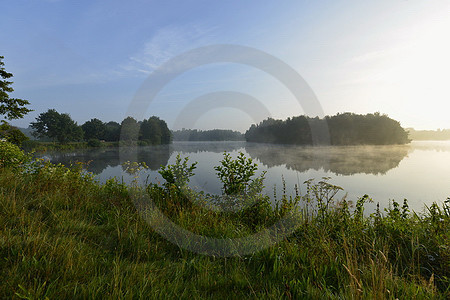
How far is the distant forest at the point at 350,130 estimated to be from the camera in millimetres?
69750

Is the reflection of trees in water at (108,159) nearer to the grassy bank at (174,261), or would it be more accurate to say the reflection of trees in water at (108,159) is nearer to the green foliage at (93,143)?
the grassy bank at (174,261)

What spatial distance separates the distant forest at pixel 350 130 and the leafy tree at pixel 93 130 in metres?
59.0

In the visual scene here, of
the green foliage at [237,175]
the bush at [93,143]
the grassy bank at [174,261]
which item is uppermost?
the bush at [93,143]

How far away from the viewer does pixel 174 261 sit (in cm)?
297

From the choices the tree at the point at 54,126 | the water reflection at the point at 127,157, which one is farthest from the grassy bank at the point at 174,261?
the tree at the point at 54,126

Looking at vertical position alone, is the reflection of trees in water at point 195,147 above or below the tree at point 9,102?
below

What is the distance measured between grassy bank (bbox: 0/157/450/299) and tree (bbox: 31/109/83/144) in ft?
247

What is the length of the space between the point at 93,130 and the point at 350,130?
313ft

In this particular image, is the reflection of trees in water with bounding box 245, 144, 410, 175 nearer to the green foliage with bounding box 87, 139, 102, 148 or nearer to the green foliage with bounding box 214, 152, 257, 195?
the green foliage with bounding box 214, 152, 257, 195

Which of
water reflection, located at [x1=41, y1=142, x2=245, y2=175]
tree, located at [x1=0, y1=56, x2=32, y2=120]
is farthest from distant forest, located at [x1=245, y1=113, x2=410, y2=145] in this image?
tree, located at [x1=0, y1=56, x2=32, y2=120]

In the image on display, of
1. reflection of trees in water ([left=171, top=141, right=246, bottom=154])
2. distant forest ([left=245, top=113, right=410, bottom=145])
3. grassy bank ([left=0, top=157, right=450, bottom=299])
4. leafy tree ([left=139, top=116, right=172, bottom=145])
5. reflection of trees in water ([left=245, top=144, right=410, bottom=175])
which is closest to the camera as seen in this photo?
grassy bank ([left=0, top=157, right=450, bottom=299])

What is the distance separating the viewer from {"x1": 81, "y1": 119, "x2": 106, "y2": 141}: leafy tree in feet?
265

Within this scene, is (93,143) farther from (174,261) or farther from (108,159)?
(174,261)

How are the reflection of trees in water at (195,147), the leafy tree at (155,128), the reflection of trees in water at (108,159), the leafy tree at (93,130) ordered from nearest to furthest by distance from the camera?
the reflection of trees in water at (195,147), the leafy tree at (155,128), the reflection of trees in water at (108,159), the leafy tree at (93,130)
